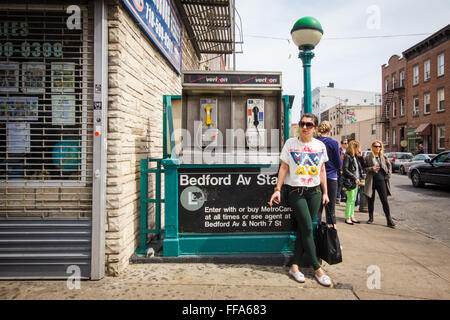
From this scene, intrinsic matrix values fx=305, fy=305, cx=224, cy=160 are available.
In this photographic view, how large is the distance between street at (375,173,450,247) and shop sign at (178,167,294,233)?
3.40m

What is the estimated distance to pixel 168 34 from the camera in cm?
571

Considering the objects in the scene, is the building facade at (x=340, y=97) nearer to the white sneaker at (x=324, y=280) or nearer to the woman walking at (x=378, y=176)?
the woman walking at (x=378, y=176)

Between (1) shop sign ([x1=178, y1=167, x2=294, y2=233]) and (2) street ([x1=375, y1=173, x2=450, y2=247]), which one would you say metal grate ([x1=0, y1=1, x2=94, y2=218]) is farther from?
(2) street ([x1=375, y1=173, x2=450, y2=247])

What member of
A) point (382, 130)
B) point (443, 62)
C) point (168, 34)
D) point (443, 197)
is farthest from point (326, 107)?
point (168, 34)

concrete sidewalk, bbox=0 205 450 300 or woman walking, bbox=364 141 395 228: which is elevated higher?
woman walking, bbox=364 141 395 228

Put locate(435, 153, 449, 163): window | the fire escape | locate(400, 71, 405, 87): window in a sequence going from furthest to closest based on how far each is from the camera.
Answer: the fire escape < locate(400, 71, 405, 87): window < locate(435, 153, 449, 163): window

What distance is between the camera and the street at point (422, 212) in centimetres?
Answer: 630

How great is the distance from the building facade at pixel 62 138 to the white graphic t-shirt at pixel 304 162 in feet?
6.73

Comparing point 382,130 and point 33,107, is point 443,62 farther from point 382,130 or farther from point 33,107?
point 33,107

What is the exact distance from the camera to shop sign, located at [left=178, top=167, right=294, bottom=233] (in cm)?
409

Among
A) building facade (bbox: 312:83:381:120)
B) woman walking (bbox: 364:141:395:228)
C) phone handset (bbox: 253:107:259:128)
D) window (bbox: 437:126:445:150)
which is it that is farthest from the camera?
building facade (bbox: 312:83:381:120)

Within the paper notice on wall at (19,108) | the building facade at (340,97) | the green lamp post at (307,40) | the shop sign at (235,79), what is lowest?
the paper notice on wall at (19,108)

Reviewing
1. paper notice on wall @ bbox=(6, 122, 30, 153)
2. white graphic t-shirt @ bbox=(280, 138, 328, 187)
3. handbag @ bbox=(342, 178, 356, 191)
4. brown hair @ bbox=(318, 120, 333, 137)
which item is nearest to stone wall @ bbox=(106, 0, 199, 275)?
paper notice on wall @ bbox=(6, 122, 30, 153)

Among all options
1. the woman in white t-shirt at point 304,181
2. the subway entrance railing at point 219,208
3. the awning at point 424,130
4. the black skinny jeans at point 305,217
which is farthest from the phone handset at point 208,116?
the awning at point 424,130
